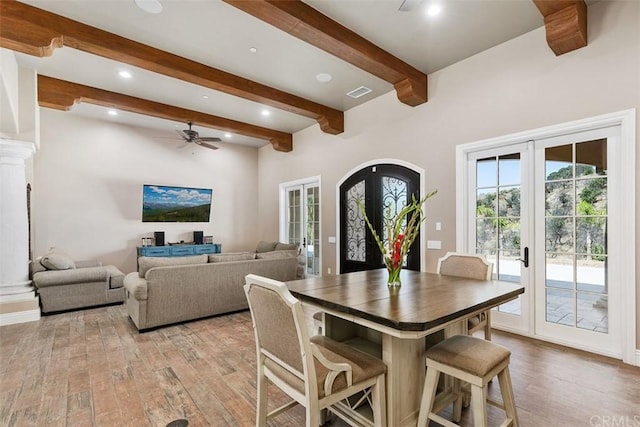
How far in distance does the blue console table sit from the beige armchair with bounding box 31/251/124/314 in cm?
142

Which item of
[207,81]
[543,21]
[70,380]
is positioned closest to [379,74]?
[543,21]

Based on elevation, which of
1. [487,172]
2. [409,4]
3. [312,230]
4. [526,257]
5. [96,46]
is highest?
[96,46]

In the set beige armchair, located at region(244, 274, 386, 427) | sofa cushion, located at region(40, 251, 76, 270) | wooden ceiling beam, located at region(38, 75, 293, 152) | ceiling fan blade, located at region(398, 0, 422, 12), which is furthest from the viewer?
sofa cushion, located at region(40, 251, 76, 270)

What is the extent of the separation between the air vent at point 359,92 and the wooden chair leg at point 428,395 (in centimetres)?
419

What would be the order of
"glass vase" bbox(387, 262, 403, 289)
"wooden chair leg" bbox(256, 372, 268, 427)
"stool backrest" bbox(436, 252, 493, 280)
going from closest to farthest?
"wooden chair leg" bbox(256, 372, 268, 427)
"glass vase" bbox(387, 262, 403, 289)
"stool backrest" bbox(436, 252, 493, 280)

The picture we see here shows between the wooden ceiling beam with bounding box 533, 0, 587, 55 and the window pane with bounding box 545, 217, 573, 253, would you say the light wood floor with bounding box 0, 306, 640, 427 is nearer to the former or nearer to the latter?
the window pane with bounding box 545, 217, 573, 253

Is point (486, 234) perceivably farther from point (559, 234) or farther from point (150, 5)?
point (150, 5)

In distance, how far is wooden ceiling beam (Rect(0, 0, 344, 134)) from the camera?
9.85 ft

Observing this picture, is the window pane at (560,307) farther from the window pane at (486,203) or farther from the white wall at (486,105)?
the window pane at (486,203)

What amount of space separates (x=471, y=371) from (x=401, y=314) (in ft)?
1.58

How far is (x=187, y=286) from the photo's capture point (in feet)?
13.1

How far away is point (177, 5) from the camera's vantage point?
9.69ft

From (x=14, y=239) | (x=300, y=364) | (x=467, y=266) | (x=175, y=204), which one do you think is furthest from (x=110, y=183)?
(x=467, y=266)

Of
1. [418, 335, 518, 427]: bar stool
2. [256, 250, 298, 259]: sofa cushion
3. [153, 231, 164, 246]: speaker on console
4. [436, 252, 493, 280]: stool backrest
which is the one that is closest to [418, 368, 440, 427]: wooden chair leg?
[418, 335, 518, 427]: bar stool
